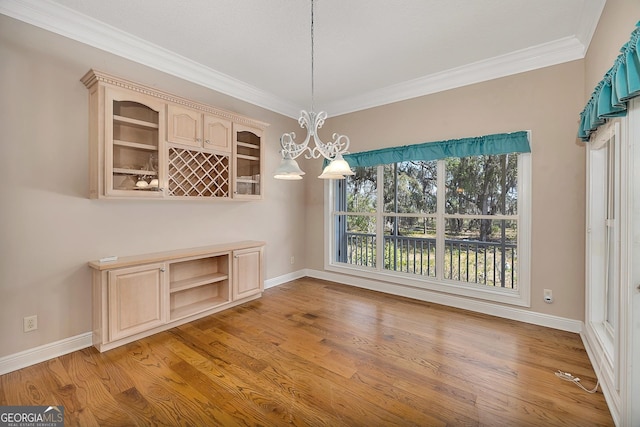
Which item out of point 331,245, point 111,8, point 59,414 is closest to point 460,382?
point 59,414

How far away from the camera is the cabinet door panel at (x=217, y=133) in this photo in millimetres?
3166

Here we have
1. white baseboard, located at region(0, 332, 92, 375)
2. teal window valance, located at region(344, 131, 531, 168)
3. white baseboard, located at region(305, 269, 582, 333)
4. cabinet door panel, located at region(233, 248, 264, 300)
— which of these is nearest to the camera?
white baseboard, located at region(0, 332, 92, 375)

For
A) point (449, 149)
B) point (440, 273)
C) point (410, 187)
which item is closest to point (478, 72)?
point (449, 149)

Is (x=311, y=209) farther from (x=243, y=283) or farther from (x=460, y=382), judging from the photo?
(x=460, y=382)

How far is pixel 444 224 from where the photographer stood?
12.1 ft

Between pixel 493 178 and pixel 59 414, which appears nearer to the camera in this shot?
pixel 59 414

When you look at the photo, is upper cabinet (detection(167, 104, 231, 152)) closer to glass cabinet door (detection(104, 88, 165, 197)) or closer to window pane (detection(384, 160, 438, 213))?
glass cabinet door (detection(104, 88, 165, 197))

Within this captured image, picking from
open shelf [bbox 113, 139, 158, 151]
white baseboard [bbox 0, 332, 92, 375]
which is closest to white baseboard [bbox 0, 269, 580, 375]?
white baseboard [bbox 0, 332, 92, 375]

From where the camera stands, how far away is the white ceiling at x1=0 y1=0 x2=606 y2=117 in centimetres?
231

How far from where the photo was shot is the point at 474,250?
3660 mm

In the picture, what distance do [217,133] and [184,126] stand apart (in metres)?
0.39

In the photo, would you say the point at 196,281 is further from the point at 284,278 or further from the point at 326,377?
the point at 326,377

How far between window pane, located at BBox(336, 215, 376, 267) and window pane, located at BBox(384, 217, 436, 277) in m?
0.29

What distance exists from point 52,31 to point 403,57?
10.7ft
